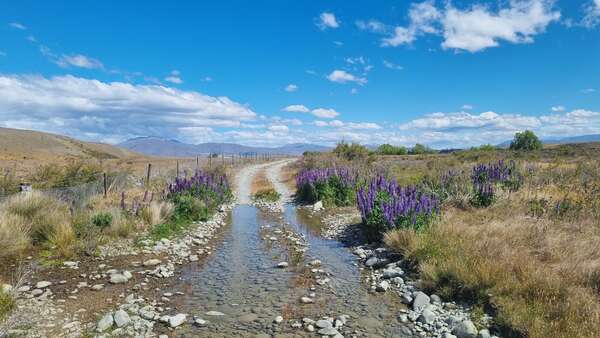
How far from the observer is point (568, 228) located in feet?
30.8

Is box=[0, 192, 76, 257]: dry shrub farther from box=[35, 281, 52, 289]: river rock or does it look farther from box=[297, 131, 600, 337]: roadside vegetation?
box=[297, 131, 600, 337]: roadside vegetation

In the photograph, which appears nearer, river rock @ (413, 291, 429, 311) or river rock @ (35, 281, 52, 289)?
river rock @ (413, 291, 429, 311)

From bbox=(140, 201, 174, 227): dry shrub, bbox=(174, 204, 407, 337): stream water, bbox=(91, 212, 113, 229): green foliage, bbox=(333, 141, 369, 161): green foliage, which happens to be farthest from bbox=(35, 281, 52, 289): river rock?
bbox=(333, 141, 369, 161): green foliage

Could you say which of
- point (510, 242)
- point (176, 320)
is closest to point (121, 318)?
point (176, 320)

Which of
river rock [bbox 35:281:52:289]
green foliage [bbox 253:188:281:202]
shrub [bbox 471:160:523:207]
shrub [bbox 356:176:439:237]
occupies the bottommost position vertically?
green foliage [bbox 253:188:281:202]

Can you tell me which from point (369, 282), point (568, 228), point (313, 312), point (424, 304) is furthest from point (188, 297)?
point (568, 228)

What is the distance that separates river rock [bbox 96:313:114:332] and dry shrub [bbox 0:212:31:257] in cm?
403

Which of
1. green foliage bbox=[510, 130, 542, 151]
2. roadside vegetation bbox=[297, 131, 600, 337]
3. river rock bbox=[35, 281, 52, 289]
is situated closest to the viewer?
roadside vegetation bbox=[297, 131, 600, 337]

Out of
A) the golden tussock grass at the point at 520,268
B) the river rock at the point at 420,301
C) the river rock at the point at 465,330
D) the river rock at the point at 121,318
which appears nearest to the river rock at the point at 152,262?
the river rock at the point at 121,318

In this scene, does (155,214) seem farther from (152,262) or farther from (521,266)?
(521,266)

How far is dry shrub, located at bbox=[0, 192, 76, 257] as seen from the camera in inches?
362

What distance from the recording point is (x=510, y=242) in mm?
8398

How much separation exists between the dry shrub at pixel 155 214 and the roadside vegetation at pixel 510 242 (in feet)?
21.6

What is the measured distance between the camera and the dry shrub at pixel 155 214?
12.0 m
